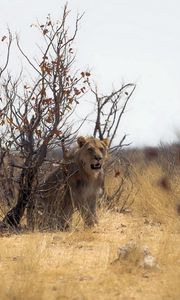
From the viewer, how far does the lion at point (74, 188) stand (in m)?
9.78

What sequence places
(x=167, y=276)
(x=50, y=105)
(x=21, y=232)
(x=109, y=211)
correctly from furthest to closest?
(x=109, y=211), (x=50, y=105), (x=21, y=232), (x=167, y=276)

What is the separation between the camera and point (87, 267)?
20.4 feet

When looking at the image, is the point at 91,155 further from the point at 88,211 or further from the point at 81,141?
the point at 88,211

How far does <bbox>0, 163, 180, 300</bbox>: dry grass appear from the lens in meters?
5.31

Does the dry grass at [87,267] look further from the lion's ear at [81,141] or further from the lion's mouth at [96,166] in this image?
the lion's ear at [81,141]

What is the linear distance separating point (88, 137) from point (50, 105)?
102 cm

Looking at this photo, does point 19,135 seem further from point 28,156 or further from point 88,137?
point 88,137

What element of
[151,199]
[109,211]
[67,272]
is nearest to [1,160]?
[109,211]

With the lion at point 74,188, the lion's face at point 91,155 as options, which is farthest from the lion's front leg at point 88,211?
the lion's face at point 91,155

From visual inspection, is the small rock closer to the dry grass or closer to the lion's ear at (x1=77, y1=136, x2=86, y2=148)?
the dry grass

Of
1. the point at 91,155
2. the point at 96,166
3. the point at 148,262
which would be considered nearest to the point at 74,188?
the point at 96,166

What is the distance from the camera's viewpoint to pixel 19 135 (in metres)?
10.0

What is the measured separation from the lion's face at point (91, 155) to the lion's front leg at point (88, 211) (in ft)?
1.68

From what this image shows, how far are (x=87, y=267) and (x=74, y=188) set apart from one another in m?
3.78
